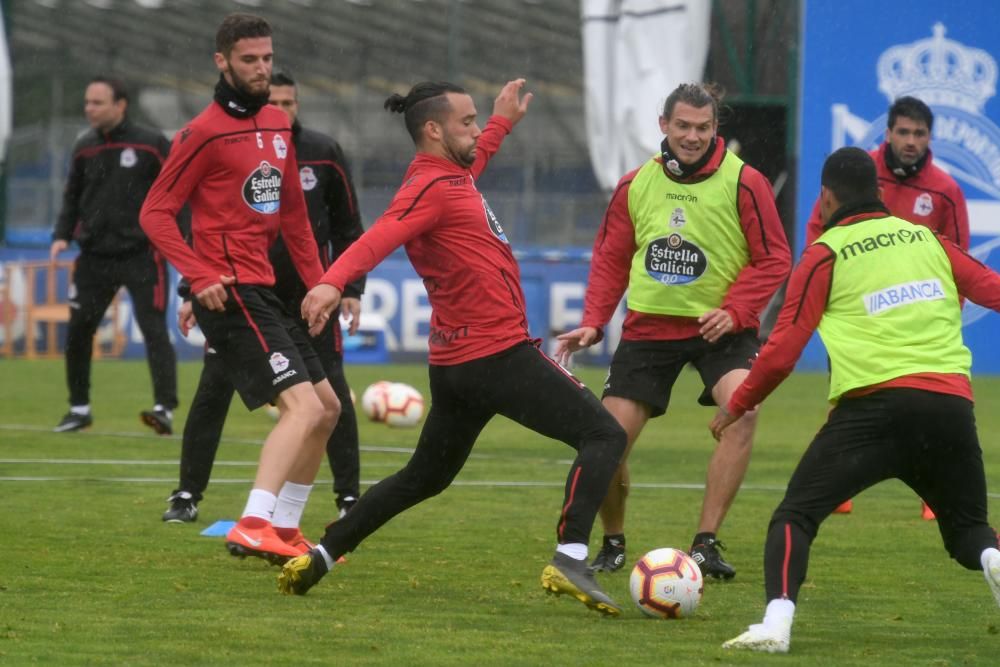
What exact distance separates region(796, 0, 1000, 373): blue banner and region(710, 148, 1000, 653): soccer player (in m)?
15.1

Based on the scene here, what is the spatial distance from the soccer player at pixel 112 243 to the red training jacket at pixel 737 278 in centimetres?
556

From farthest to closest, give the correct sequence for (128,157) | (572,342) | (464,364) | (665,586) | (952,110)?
(952,110) < (128,157) < (572,342) < (464,364) < (665,586)

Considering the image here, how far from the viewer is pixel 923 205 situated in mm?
9820

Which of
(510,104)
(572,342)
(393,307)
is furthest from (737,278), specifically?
(393,307)

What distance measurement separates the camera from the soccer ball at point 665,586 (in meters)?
6.55

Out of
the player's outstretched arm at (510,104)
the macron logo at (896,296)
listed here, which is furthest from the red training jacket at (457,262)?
the macron logo at (896,296)

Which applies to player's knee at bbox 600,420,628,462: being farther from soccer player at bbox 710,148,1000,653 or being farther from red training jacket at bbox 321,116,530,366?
soccer player at bbox 710,148,1000,653

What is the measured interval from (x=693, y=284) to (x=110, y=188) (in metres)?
6.28

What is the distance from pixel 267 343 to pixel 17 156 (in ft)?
70.7

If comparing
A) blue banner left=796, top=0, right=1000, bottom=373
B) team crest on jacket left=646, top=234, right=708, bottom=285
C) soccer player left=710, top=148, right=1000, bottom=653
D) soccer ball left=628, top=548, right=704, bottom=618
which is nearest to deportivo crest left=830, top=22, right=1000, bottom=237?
blue banner left=796, top=0, right=1000, bottom=373

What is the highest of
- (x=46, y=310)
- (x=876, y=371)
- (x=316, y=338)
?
(x=876, y=371)

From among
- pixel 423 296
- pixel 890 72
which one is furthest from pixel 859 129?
pixel 423 296

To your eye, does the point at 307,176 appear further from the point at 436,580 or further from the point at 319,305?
the point at 319,305

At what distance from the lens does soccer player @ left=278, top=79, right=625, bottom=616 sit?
6668 millimetres
